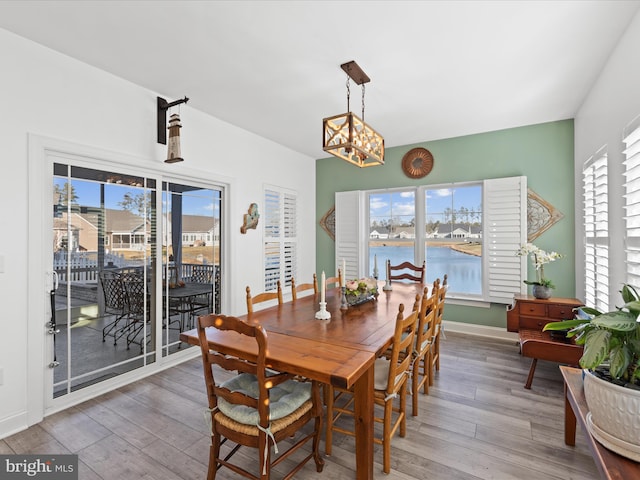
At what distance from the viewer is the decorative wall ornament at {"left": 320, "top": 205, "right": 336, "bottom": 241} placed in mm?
5547

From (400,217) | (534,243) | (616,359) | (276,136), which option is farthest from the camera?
(400,217)

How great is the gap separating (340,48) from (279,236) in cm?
296

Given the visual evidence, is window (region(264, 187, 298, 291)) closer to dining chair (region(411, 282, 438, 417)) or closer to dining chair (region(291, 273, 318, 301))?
dining chair (region(291, 273, 318, 301))

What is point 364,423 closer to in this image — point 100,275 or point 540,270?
point 100,275

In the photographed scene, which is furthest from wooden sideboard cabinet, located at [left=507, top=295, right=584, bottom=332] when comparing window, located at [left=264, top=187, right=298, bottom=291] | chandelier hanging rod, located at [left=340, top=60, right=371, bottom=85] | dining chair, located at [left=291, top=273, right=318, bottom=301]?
window, located at [left=264, top=187, right=298, bottom=291]

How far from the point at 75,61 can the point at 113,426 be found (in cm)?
289

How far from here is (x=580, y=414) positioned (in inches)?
59.9

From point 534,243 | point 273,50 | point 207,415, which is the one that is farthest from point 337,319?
point 534,243

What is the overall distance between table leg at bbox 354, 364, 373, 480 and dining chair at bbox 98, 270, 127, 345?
2527 mm

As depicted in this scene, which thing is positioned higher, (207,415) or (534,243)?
(534,243)

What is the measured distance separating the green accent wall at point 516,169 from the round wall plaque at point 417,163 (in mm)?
66

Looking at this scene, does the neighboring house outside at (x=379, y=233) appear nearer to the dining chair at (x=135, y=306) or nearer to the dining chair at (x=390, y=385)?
the dining chair at (x=390, y=385)

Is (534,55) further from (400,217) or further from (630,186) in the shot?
(400,217)

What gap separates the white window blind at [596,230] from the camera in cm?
271
